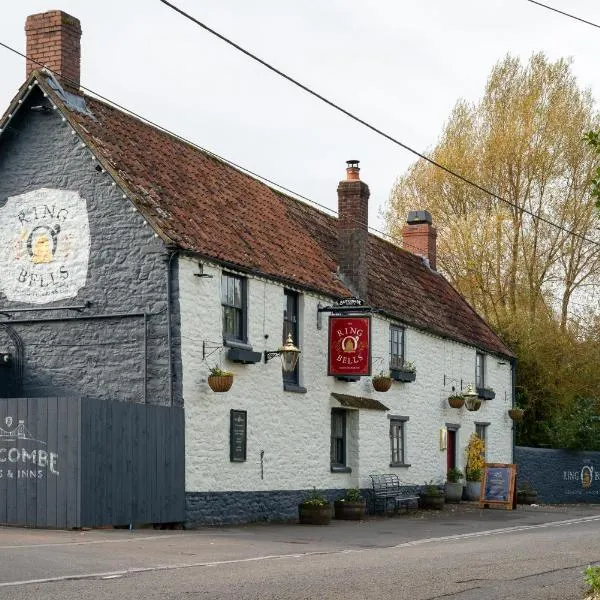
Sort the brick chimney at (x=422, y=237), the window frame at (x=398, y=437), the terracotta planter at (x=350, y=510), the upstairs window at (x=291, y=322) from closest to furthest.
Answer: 1. the upstairs window at (x=291, y=322)
2. the terracotta planter at (x=350, y=510)
3. the window frame at (x=398, y=437)
4. the brick chimney at (x=422, y=237)

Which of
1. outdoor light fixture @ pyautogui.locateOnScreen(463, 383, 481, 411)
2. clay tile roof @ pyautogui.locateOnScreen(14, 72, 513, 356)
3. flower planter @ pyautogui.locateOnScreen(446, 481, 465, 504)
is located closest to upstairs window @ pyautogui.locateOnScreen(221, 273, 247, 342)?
clay tile roof @ pyautogui.locateOnScreen(14, 72, 513, 356)

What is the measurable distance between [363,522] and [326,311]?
16.0 ft

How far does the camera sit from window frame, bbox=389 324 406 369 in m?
30.4

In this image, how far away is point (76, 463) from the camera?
1930cm

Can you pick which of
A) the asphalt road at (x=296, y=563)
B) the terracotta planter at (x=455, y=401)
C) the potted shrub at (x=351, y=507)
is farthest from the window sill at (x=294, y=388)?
the terracotta planter at (x=455, y=401)

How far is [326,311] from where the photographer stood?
2706 centimetres

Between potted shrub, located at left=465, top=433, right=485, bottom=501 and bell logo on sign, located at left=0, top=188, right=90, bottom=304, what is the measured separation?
1590 cm

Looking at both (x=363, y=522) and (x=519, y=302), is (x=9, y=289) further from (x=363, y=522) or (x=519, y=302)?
(x=519, y=302)

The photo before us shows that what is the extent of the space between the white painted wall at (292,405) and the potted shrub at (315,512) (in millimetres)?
780

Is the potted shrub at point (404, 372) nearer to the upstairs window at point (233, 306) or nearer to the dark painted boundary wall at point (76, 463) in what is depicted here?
the upstairs window at point (233, 306)

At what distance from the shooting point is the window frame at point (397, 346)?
30.4 metres

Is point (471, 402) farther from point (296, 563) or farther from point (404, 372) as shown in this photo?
point (296, 563)

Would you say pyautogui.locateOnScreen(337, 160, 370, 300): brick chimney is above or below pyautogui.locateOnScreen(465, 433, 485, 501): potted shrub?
above

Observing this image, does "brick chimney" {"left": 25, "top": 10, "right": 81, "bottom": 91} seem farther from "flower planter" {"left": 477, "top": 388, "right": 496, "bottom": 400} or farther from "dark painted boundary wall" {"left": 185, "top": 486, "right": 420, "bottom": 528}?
"flower planter" {"left": 477, "top": 388, "right": 496, "bottom": 400}
